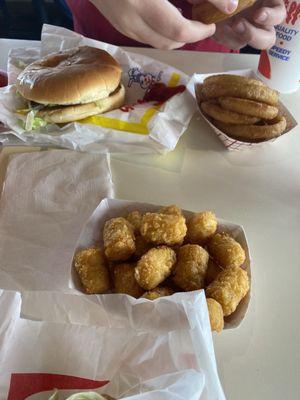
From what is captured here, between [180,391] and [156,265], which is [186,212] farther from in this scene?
[180,391]

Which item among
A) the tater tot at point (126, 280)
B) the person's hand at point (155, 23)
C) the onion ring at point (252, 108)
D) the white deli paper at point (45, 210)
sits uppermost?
the person's hand at point (155, 23)

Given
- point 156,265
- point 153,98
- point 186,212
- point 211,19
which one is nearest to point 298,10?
point 211,19

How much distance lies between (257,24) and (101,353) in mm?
Result: 914

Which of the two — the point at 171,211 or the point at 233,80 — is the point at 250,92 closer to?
the point at 233,80

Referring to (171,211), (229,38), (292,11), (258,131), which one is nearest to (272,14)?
(292,11)

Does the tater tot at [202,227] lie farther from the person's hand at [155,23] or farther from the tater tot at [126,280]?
the person's hand at [155,23]

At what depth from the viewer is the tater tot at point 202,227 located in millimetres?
804

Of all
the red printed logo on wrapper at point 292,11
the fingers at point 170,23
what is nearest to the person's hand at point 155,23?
the fingers at point 170,23

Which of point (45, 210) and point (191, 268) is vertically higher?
point (191, 268)

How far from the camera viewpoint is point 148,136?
1079 millimetres

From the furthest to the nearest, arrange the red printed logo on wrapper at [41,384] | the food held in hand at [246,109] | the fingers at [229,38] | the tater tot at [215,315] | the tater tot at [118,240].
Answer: the fingers at [229,38], the food held in hand at [246,109], the tater tot at [118,240], the tater tot at [215,315], the red printed logo on wrapper at [41,384]

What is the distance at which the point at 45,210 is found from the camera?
961mm

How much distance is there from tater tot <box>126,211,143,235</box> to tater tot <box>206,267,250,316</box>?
0.18 m

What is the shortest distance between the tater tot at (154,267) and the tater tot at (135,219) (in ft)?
0.23
